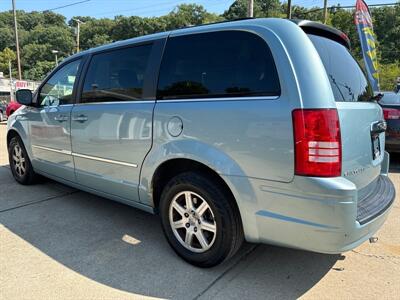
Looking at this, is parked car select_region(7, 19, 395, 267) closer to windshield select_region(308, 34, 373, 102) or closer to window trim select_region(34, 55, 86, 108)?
windshield select_region(308, 34, 373, 102)

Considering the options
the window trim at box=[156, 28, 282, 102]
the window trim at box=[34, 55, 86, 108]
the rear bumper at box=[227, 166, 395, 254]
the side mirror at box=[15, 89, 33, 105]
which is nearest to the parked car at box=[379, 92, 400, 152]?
the rear bumper at box=[227, 166, 395, 254]

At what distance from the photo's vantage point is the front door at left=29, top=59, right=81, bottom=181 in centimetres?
410

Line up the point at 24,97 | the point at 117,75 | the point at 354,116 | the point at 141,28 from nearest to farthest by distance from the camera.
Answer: the point at 354,116 → the point at 117,75 → the point at 24,97 → the point at 141,28

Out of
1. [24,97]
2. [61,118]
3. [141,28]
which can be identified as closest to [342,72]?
[61,118]

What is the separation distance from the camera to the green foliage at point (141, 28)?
4206cm

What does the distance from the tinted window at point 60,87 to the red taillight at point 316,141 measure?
9.08ft

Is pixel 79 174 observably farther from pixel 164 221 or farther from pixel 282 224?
pixel 282 224

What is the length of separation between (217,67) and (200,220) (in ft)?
3.92

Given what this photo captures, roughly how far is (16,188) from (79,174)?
5.70 feet

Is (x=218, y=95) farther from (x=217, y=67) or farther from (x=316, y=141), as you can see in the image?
(x=316, y=141)

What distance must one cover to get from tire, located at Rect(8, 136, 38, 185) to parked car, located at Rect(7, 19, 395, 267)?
1811 mm

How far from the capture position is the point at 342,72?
8.81 feet

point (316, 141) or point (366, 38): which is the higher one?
point (366, 38)

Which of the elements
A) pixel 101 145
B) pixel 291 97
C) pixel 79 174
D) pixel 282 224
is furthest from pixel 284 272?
pixel 79 174
